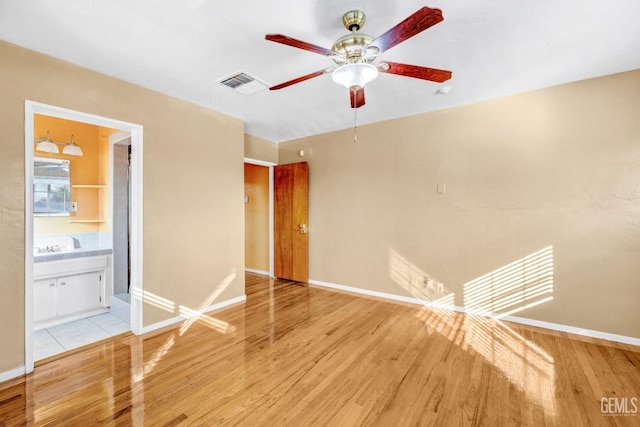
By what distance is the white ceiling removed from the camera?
1825mm

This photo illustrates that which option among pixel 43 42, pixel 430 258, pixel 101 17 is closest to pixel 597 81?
pixel 430 258

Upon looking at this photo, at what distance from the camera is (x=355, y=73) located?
177 cm

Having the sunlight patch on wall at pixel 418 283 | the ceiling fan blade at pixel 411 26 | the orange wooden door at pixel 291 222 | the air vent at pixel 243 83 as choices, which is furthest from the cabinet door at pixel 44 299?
the sunlight patch on wall at pixel 418 283

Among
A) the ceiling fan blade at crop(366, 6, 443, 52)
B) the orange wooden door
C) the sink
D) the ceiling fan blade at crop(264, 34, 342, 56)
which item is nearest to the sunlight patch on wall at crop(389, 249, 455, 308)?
the orange wooden door

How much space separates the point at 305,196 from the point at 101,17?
3.48 m

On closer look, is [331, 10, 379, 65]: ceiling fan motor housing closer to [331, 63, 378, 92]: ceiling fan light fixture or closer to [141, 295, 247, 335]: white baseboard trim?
[331, 63, 378, 92]: ceiling fan light fixture

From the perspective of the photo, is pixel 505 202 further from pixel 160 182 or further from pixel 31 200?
pixel 31 200

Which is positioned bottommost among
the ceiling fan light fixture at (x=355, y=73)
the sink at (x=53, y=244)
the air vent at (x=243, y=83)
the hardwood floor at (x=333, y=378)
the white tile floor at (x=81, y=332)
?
the hardwood floor at (x=333, y=378)

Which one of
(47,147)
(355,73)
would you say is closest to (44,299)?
(47,147)

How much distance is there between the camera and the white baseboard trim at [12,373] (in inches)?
85.2

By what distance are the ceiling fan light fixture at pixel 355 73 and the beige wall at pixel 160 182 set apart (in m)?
2.32

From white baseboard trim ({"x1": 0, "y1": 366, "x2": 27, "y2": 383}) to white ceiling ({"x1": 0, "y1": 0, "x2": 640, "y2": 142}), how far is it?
8.61 feet

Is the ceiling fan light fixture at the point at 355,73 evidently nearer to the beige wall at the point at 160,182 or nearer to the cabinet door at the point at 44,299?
the beige wall at the point at 160,182

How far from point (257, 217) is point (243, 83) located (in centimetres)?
340
